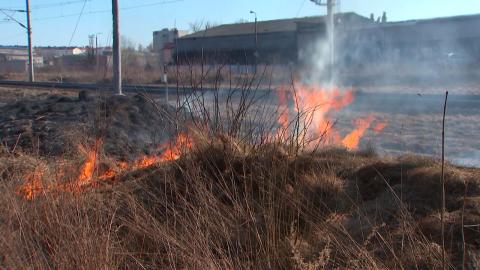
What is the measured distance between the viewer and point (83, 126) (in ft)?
31.1

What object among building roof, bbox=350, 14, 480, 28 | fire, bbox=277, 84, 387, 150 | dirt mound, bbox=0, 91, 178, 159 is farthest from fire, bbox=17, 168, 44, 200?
building roof, bbox=350, 14, 480, 28

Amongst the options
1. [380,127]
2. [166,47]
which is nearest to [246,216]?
[380,127]

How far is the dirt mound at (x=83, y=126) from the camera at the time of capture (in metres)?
8.60

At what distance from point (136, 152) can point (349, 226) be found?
6.18 meters

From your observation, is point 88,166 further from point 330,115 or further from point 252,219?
point 330,115

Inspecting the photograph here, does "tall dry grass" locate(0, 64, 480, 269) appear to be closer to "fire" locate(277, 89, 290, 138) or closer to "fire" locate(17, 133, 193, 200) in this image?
"fire" locate(17, 133, 193, 200)

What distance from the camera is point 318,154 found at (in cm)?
642

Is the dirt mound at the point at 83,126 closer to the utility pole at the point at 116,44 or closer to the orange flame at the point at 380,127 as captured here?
the utility pole at the point at 116,44

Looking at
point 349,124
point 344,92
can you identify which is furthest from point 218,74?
point 344,92

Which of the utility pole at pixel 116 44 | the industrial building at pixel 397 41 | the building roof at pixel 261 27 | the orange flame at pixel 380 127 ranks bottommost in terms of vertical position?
the orange flame at pixel 380 127

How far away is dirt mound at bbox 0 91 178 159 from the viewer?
28.2 ft

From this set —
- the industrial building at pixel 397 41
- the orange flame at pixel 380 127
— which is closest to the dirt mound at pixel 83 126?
the orange flame at pixel 380 127

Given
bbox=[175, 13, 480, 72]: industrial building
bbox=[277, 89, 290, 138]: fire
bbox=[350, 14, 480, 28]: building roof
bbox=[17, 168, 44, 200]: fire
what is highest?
bbox=[350, 14, 480, 28]: building roof

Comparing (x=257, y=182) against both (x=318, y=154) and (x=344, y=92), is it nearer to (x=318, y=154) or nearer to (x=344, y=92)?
(x=318, y=154)
